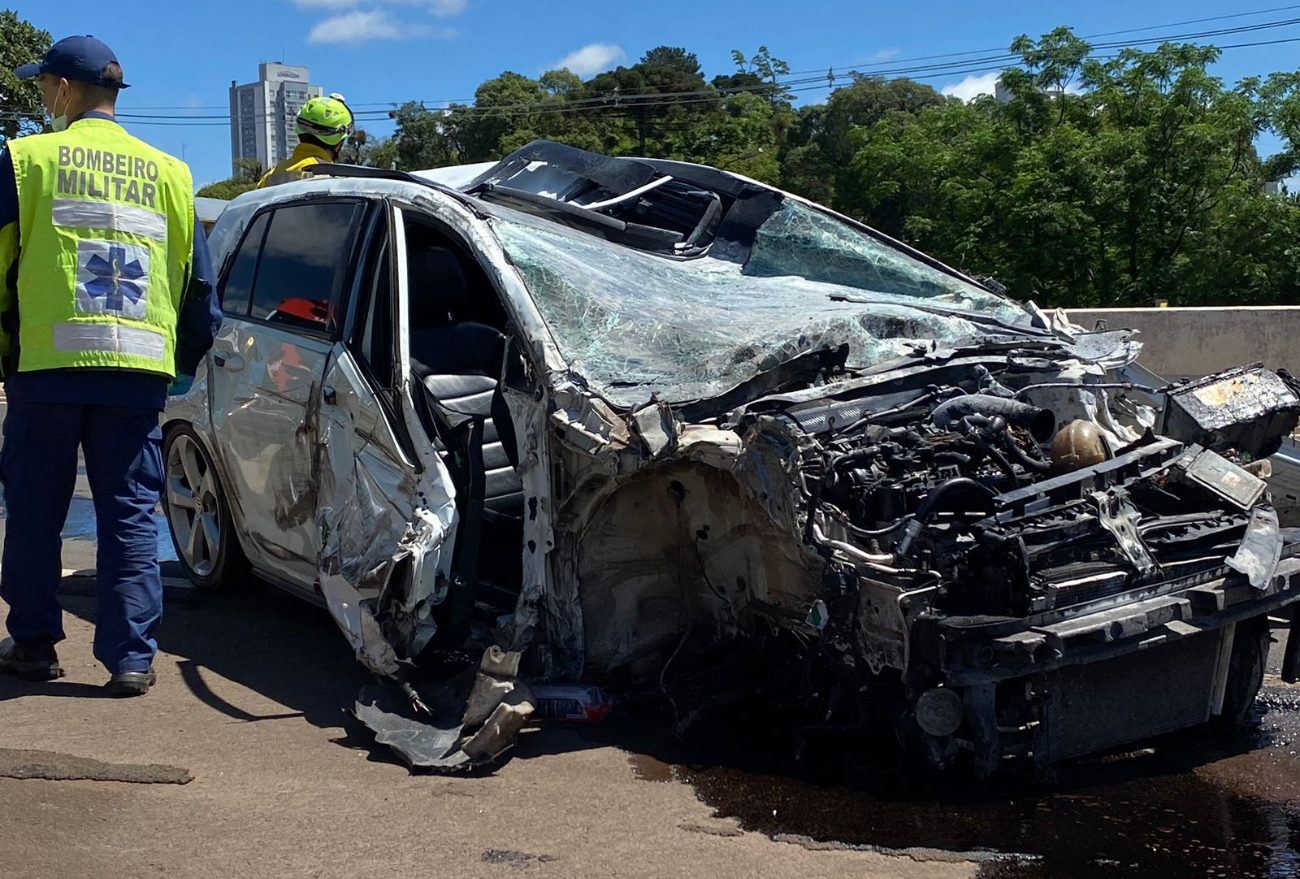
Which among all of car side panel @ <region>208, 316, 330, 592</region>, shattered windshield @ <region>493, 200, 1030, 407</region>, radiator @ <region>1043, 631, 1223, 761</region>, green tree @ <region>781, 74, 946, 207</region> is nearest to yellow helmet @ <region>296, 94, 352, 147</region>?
car side panel @ <region>208, 316, 330, 592</region>

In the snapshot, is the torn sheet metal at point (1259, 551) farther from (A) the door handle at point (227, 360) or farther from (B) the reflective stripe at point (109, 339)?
(A) the door handle at point (227, 360)

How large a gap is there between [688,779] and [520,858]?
71 cm

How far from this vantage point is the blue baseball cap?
4.56 metres

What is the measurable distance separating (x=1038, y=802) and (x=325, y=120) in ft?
Result: 20.4

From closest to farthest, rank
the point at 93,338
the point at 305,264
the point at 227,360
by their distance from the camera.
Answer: the point at 93,338
the point at 305,264
the point at 227,360

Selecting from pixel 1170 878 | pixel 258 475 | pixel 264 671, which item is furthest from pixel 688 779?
pixel 258 475

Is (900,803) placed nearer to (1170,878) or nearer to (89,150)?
(1170,878)

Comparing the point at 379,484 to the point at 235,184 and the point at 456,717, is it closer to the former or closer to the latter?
the point at 456,717

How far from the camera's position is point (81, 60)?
4566 mm

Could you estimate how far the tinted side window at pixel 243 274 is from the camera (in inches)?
218

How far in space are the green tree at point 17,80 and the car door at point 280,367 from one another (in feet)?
109

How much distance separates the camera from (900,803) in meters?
3.70

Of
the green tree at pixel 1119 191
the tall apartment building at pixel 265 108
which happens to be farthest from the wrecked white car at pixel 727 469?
the tall apartment building at pixel 265 108

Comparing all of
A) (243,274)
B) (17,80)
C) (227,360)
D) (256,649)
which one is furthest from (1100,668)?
(17,80)
